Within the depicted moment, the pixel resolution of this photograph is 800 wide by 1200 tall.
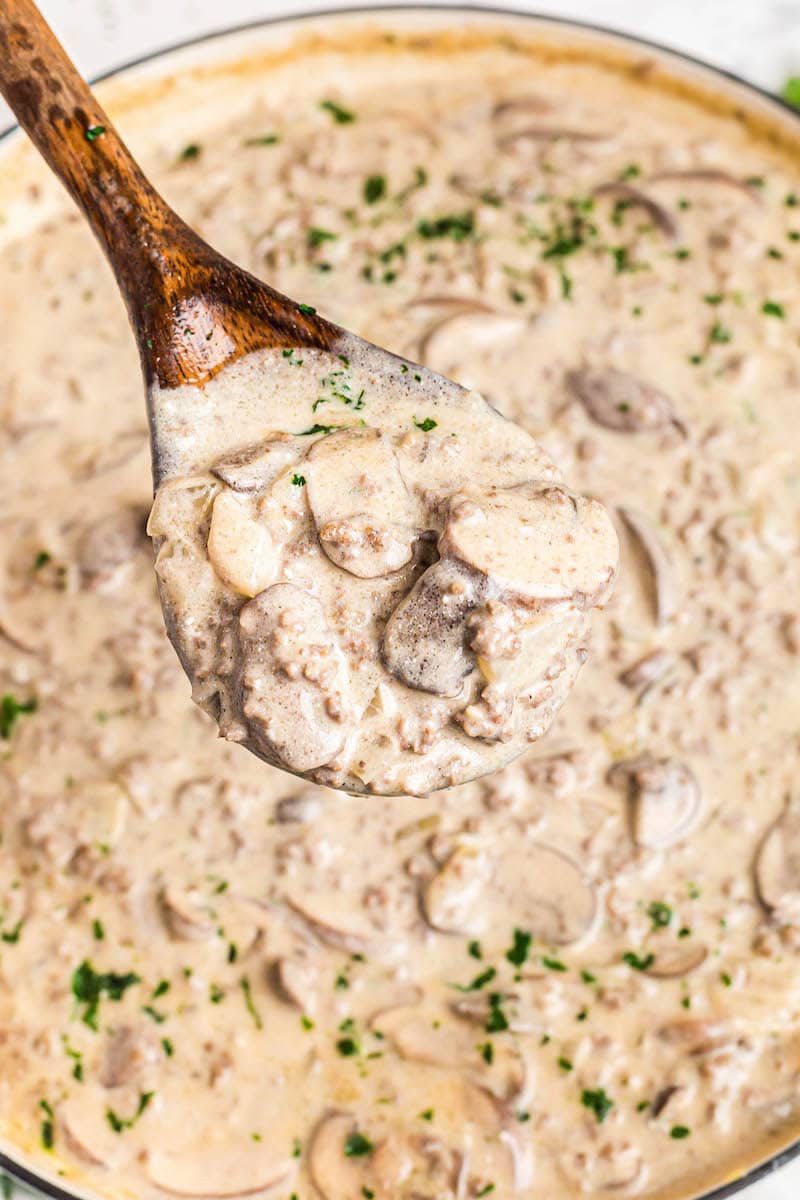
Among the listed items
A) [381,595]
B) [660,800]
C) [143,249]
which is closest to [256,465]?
[381,595]

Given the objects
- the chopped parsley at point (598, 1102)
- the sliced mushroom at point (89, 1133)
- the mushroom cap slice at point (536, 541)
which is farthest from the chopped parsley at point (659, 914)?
the sliced mushroom at point (89, 1133)

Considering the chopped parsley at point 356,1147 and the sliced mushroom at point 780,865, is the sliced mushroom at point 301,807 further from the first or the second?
the sliced mushroom at point 780,865

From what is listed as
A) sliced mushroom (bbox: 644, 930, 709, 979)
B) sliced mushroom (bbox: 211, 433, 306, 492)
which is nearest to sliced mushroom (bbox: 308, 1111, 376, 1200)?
sliced mushroom (bbox: 644, 930, 709, 979)

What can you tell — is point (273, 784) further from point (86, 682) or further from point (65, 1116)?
point (65, 1116)

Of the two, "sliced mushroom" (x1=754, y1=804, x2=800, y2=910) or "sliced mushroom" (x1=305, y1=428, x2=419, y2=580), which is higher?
"sliced mushroom" (x1=305, y1=428, x2=419, y2=580)

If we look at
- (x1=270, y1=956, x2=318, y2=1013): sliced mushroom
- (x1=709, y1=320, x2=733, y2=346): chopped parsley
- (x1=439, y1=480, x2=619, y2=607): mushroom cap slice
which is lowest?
(x1=270, y1=956, x2=318, y2=1013): sliced mushroom

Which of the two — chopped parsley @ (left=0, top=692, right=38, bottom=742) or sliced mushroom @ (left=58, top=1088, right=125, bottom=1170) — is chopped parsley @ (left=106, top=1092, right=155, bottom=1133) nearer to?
sliced mushroom @ (left=58, top=1088, right=125, bottom=1170)
